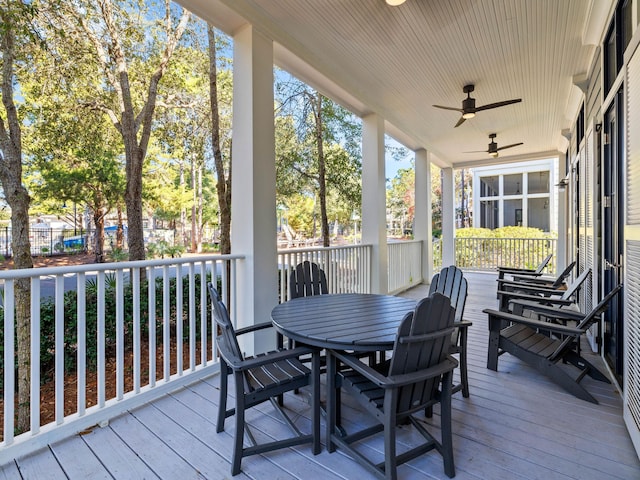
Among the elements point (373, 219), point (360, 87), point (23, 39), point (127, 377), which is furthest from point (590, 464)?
point (23, 39)

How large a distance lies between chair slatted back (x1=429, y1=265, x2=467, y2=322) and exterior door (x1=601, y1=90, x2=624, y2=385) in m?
1.09

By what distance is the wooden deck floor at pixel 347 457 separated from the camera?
1656 millimetres

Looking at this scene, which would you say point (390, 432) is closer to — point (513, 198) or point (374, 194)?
point (374, 194)

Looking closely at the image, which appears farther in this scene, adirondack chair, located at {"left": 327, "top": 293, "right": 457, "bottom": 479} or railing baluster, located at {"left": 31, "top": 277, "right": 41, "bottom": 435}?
railing baluster, located at {"left": 31, "top": 277, "right": 41, "bottom": 435}

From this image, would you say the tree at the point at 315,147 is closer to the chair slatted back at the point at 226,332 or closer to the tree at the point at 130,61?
the tree at the point at 130,61

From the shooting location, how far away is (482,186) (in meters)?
13.3

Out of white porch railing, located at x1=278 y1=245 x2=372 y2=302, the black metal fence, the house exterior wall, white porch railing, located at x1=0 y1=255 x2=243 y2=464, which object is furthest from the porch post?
the house exterior wall

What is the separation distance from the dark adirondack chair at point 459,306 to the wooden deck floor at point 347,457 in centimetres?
14

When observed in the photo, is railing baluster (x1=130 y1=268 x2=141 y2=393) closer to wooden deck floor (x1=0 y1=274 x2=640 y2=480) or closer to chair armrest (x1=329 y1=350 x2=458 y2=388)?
wooden deck floor (x1=0 y1=274 x2=640 y2=480)

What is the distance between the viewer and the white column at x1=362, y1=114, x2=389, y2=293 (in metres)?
5.05

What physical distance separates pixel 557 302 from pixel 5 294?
14.0ft

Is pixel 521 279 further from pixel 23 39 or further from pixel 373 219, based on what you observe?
pixel 23 39

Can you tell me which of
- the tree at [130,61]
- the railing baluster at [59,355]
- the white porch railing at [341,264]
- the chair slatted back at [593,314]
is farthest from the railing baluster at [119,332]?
the tree at [130,61]

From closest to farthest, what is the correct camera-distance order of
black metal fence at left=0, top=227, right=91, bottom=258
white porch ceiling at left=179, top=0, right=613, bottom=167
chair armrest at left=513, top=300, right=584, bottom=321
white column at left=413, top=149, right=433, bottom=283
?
chair armrest at left=513, top=300, right=584, bottom=321 → white porch ceiling at left=179, top=0, right=613, bottom=167 → white column at left=413, top=149, right=433, bottom=283 → black metal fence at left=0, top=227, right=91, bottom=258
